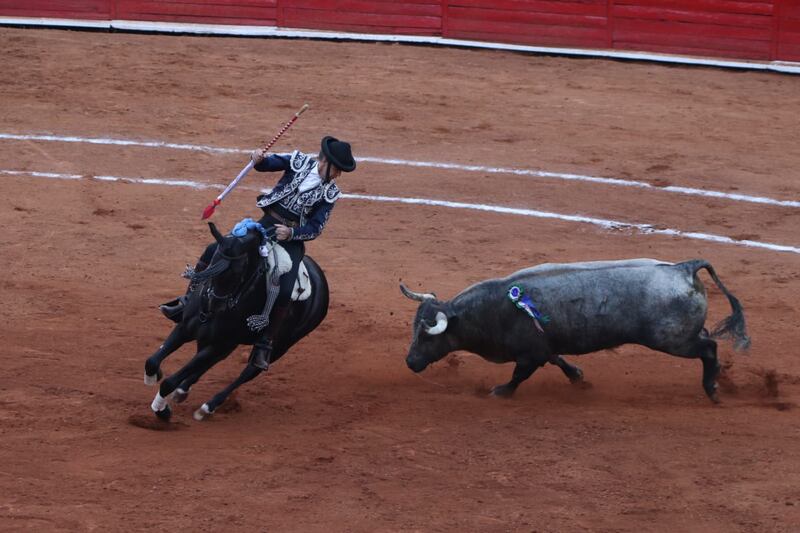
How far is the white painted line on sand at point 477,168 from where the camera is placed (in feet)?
46.8

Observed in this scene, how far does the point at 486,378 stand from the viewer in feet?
32.7

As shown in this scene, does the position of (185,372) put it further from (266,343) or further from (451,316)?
(451,316)

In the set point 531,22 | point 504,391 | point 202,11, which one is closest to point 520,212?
point 504,391

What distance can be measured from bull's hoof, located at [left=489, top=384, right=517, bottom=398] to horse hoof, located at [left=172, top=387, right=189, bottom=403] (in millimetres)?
2244

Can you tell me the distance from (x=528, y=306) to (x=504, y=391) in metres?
0.73

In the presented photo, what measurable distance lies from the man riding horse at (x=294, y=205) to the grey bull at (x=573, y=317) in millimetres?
901

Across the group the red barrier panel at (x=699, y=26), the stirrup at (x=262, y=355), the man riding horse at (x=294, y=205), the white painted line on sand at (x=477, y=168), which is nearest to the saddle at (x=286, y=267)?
the man riding horse at (x=294, y=205)

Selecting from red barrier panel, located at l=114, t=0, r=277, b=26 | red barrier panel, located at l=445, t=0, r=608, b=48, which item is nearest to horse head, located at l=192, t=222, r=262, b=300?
red barrier panel, located at l=445, t=0, r=608, b=48

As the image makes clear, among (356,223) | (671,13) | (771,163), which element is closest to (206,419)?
(356,223)

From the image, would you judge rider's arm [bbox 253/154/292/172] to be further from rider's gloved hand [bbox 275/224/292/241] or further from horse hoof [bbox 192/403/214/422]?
horse hoof [bbox 192/403/214/422]

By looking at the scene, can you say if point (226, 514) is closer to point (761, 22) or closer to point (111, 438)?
point (111, 438)

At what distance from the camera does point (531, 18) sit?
20.3m

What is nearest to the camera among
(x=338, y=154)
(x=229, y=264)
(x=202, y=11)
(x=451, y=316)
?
(x=229, y=264)

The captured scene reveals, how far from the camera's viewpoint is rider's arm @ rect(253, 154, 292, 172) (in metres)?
9.06
